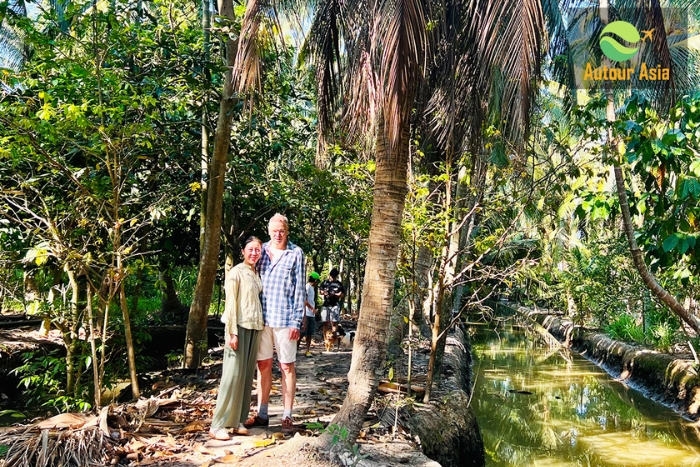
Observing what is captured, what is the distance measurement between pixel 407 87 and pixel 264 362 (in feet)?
9.17

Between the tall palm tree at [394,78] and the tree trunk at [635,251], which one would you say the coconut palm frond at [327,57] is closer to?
the tall palm tree at [394,78]

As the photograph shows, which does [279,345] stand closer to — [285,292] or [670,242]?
[285,292]

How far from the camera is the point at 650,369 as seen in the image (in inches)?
495

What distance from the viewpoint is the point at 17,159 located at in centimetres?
507

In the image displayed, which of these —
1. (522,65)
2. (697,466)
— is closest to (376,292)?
(522,65)

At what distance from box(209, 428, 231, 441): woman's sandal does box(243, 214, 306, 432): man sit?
35 cm

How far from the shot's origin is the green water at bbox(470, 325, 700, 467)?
27.4ft

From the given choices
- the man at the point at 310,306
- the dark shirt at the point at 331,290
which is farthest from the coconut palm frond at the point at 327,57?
the dark shirt at the point at 331,290

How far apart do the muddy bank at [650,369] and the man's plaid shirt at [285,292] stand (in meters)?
8.66

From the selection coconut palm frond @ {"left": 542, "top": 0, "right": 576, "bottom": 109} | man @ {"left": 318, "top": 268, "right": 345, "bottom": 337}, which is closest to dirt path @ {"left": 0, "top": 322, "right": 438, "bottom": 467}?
man @ {"left": 318, "top": 268, "right": 345, "bottom": 337}

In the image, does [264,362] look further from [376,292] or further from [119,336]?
[119,336]

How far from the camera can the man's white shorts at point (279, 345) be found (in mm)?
4918

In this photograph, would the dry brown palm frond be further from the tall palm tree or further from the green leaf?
the green leaf

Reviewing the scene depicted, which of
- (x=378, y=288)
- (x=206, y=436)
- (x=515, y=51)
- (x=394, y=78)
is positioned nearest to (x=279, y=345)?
(x=206, y=436)
